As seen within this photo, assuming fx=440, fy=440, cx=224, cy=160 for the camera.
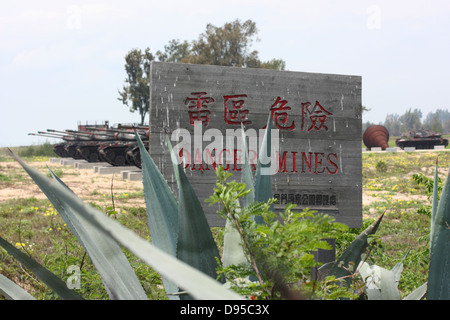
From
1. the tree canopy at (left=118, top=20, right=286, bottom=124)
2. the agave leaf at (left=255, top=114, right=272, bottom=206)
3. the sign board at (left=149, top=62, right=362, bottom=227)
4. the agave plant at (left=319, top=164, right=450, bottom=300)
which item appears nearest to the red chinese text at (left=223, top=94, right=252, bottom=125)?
the sign board at (left=149, top=62, right=362, bottom=227)

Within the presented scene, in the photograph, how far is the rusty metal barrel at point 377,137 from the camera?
27.0 metres

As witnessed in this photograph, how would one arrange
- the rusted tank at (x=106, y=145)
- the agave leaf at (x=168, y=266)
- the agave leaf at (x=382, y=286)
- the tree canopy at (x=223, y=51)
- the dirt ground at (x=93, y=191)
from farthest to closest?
the tree canopy at (x=223, y=51) → the rusted tank at (x=106, y=145) → the dirt ground at (x=93, y=191) → the agave leaf at (x=382, y=286) → the agave leaf at (x=168, y=266)

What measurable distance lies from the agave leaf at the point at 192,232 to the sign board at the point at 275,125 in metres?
2.05

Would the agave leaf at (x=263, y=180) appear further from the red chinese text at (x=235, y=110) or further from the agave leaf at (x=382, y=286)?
the red chinese text at (x=235, y=110)

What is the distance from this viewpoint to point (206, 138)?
311 centimetres

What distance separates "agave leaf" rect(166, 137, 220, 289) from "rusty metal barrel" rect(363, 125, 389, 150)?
27.6 metres

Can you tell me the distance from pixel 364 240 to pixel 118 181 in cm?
1022

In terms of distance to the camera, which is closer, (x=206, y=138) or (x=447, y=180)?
(x=447, y=180)

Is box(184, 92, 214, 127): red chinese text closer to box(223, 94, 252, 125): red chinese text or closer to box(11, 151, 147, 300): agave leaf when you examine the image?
box(223, 94, 252, 125): red chinese text

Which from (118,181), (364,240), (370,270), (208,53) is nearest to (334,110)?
(364,240)

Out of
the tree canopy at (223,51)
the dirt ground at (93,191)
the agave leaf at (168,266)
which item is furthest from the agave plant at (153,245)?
the tree canopy at (223,51)
